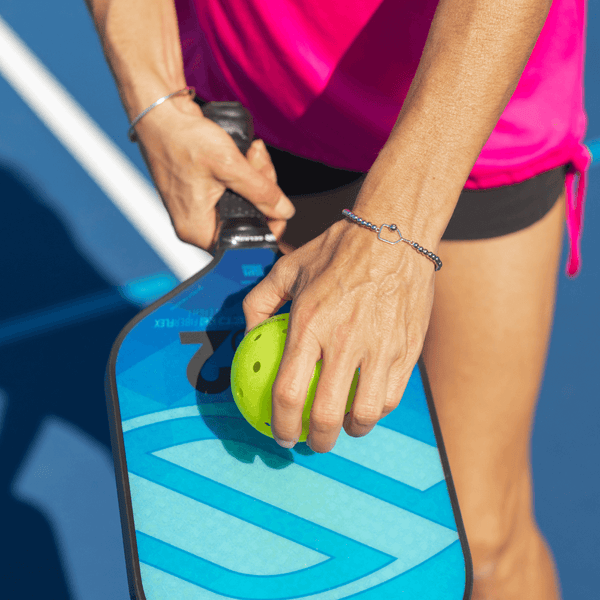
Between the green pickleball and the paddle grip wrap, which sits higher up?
the paddle grip wrap

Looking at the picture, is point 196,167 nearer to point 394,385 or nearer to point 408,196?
point 408,196

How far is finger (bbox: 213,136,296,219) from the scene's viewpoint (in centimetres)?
135

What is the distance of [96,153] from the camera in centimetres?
343

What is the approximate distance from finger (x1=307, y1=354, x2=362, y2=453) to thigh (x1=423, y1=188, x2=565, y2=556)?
26.5 inches

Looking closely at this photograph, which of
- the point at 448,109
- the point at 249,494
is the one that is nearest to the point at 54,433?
the point at 249,494

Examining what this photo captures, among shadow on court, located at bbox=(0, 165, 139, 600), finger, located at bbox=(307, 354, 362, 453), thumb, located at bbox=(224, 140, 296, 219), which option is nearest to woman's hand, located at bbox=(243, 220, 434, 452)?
finger, located at bbox=(307, 354, 362, 453)

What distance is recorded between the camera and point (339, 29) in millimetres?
1271

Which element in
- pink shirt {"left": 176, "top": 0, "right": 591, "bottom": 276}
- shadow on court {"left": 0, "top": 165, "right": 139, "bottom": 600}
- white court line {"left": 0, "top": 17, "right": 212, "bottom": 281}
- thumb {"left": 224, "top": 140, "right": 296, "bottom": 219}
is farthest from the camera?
white court line {"left": 0, "top": 17, "right": 212, "bottom": 281}

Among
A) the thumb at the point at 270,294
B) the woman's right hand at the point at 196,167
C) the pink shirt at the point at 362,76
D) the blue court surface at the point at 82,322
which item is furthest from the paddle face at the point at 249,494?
the blue court surface at the point at 82,322

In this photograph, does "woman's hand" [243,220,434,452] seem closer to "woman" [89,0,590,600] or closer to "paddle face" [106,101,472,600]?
"woman" [89,0,590,600]

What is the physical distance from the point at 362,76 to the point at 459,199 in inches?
14.4

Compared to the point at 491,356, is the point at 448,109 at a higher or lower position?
higher

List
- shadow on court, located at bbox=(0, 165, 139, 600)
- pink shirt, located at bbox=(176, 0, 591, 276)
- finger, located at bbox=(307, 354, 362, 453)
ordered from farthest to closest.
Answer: shadow on court, located at bbox=(0, 165, 139, 600), pink shirt, located at bbox=(176, 0, 591, 276), finger, located at bbox=(307, 354, 362, 453)

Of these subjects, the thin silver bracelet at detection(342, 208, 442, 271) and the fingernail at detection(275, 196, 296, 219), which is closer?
the thin silver bracelet at detection(342, 208, 442, 271)
